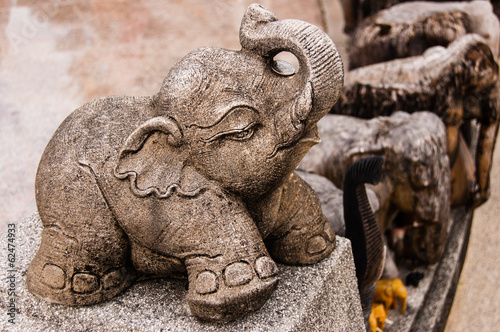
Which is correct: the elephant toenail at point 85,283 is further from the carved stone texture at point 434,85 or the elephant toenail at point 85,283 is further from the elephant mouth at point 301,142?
the carved stone texture at point 434,85

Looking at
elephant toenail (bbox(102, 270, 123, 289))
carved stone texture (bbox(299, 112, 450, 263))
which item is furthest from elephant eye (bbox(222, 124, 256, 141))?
carved stone texture (bbox(299, 112, 450, 263))

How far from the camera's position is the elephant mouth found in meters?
1.18

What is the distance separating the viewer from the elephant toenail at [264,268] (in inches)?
47.3

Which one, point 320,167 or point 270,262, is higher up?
point 270,262

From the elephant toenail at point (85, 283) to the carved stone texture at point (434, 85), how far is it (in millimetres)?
1512

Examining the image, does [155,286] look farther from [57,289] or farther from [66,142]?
[66,142]

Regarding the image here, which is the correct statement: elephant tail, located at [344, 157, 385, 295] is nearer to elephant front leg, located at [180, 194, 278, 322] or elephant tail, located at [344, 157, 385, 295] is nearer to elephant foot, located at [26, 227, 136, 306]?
elephant front leg, located at [180, 194, 278, 322]

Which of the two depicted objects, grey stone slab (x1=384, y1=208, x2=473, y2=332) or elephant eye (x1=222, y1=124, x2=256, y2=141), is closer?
elephant eye (x1=222, y1=124, x2=256, y2=141)

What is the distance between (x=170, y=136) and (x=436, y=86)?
153cm

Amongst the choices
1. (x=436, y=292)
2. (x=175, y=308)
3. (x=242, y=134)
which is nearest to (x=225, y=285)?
(x=175, y=308)

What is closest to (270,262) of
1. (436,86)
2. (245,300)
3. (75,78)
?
(245,300)

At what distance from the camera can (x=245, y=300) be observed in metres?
1.19

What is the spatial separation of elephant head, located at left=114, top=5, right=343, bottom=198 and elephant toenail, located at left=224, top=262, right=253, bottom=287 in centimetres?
16

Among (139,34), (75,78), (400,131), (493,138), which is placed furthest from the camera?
(139,34)
